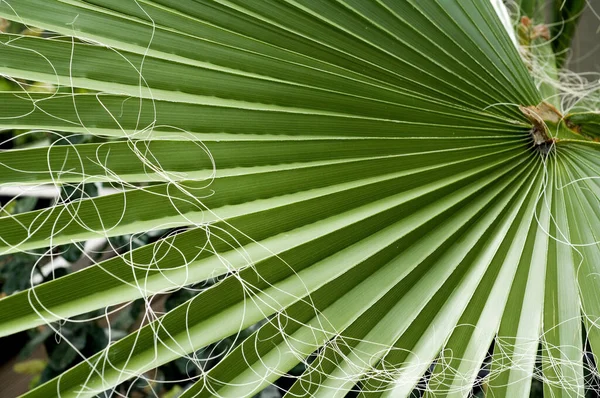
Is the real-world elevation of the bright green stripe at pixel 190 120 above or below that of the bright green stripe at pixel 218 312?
above

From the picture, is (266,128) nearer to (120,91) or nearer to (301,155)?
(301,155)

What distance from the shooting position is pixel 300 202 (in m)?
0.69

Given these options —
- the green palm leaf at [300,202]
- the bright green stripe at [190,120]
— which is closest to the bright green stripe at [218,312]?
the green palm leaf at [300,202]

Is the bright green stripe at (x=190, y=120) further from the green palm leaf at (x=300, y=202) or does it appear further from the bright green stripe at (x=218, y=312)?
the bright green stripe at (x=218, y=312)

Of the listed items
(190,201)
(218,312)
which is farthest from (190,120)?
(218,312)

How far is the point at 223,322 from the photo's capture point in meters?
0.64

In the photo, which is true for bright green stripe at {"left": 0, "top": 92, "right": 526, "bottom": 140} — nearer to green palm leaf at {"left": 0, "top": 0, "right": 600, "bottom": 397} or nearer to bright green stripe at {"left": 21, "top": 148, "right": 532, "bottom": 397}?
green palm leaf at {"left": 0, "top": 0, "right": 600, "bottom": 397}

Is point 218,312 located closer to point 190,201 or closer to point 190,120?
point 190,201

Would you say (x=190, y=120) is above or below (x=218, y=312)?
above

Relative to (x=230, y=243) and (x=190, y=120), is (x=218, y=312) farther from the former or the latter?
(x=190, y=120)

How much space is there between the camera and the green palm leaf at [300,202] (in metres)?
0.62

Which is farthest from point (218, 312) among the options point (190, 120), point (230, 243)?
point (190, 120)

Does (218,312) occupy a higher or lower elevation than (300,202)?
lower

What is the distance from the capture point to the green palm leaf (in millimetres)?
621
